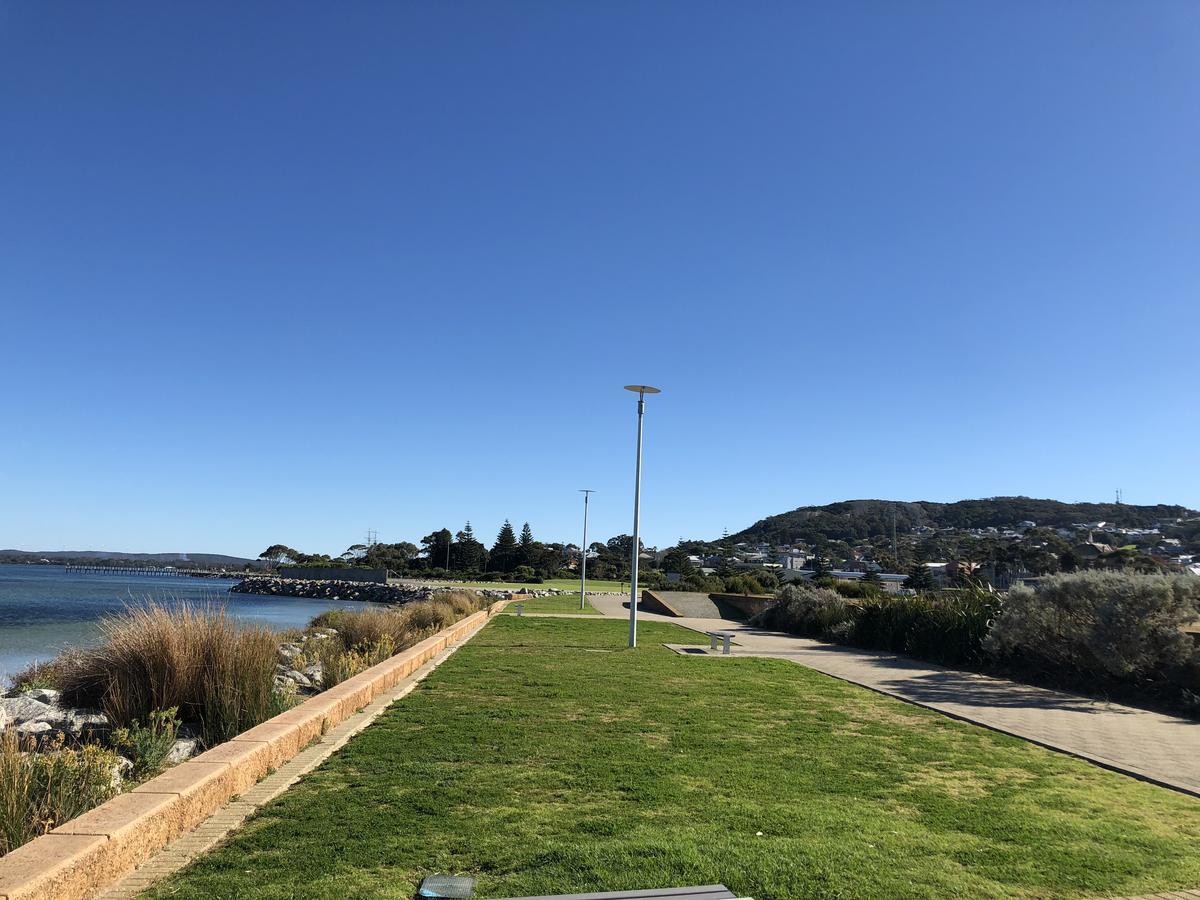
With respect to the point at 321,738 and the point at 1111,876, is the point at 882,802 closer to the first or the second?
the point at 1111,876

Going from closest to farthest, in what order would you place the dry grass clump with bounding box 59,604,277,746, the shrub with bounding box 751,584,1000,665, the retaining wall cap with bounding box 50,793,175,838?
the retaining wall cap with bounding box 50,793,175,838
the dry grass clump with bounding box 59,604,277,746
the shrub with bounding box 751,584,1000,665

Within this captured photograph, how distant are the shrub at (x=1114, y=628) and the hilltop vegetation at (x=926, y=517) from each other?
119326 mm

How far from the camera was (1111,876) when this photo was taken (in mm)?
4043

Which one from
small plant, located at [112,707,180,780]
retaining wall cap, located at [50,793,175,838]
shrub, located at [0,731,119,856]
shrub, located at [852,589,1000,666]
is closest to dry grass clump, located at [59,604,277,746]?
small plant, located at [112,707,180,780]

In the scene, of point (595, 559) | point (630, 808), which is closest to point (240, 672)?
point (630, 808)

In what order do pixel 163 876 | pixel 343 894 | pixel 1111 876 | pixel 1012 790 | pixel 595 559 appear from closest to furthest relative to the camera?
pixel 343 894 → pixel 163 876 → pixel 1111 876 → pixel 1012 790 → pixel 595 559

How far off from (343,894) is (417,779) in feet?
6.70

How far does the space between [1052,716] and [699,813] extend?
6.65 meters

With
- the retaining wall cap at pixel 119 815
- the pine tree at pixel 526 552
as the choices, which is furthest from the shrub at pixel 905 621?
the pine tree at pixel 526 552

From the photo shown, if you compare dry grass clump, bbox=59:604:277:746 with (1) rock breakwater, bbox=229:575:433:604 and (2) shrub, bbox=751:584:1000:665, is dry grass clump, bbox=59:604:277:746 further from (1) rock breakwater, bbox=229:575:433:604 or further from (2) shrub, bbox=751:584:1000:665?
(1) rock breakwater, bbox=229:575:433:604

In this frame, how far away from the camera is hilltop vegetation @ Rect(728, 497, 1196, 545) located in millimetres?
119250

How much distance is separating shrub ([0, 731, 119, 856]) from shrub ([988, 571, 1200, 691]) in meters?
12.0

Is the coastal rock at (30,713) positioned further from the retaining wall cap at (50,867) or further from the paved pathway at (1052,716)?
the paved pathway at (1052,716)

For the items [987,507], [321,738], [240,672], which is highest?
[987,507]
